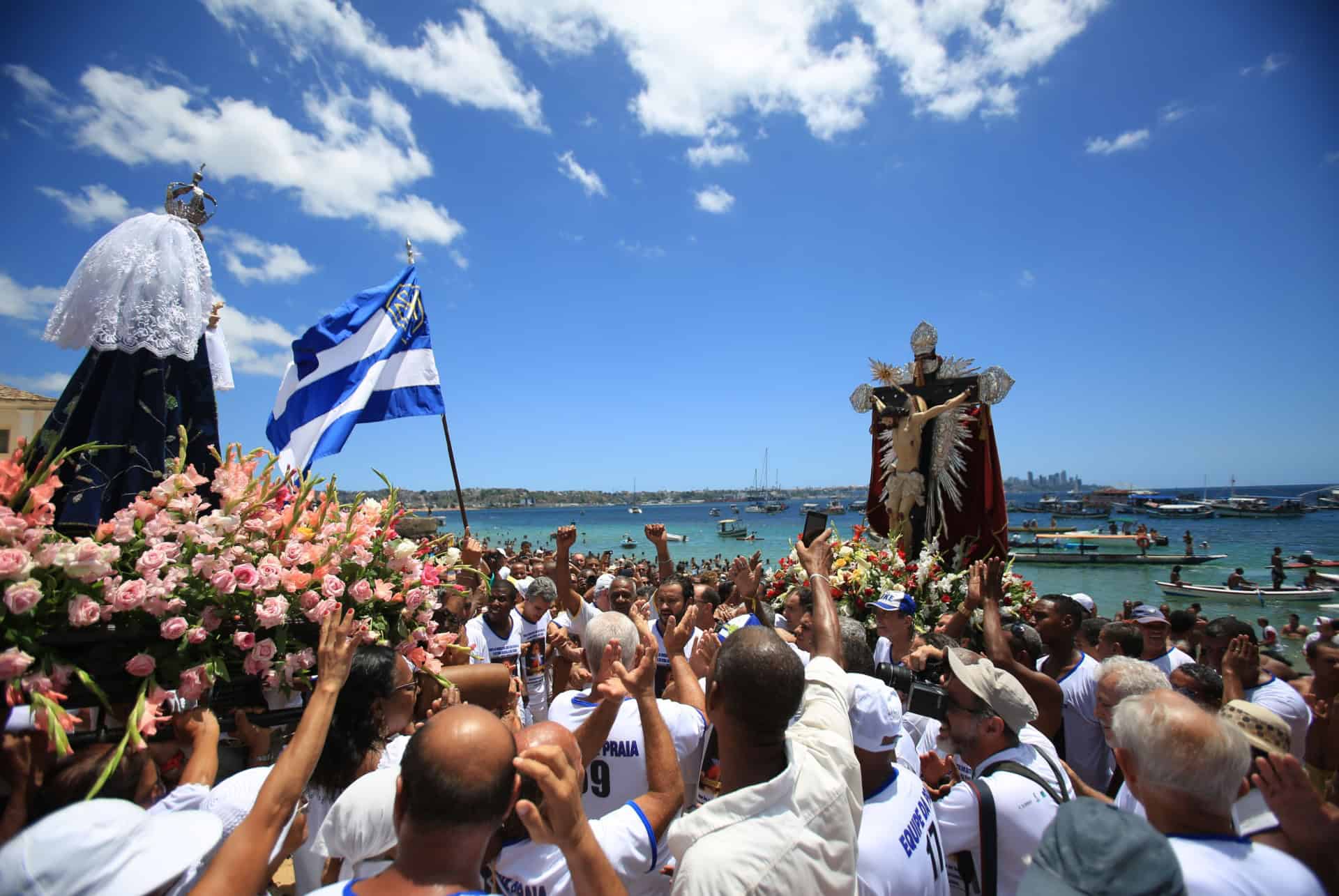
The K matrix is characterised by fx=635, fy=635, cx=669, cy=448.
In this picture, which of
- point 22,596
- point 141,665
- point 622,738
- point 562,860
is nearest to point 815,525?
point 622,738

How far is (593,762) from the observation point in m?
3.00

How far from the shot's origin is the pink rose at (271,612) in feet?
7.54

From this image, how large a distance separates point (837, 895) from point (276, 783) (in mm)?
1597

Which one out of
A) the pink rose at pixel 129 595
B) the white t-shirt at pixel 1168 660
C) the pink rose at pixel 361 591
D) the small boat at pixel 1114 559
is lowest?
the small boat at pixel 1114 559

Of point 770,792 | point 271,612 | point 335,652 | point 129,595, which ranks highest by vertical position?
point 129,595

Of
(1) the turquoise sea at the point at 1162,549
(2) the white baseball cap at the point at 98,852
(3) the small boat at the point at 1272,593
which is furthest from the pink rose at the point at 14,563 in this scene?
(3) the small boat at the point at 1272,593

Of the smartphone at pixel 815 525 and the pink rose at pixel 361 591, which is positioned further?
the smartphone at pixel 815 525

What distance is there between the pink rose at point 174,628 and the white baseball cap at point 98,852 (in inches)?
26.5

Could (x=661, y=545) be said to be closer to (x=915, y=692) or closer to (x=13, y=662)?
(x=915, y=692)

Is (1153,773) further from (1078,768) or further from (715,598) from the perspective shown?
(715,598)

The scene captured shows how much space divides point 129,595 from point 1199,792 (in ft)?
10.9

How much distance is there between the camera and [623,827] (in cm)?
216

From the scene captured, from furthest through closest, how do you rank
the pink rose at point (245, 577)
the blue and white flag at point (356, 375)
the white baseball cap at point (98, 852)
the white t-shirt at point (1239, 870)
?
the blue and white flag at point (356, 375) → the pink rose at point (245, 577) → the white t-shirt at point (1239, 870) → the white baseball cap at point (98, 852)

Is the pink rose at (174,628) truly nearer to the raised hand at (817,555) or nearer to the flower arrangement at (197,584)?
the flower arrangement at (197,584)
